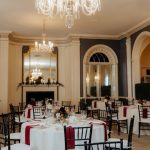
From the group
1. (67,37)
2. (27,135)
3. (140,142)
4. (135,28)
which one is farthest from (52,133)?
(67,37)

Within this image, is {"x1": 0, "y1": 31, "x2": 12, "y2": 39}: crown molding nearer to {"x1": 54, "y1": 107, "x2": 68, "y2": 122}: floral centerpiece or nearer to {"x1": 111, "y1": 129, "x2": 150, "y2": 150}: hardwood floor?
{"x1": 111, "y1": 129, "x2": 150, "y2": 150}: hardwood floor

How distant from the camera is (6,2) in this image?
7.84 m

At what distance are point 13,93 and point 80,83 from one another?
324cm

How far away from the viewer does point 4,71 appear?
1158 centimetres

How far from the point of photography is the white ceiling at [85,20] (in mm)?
8186

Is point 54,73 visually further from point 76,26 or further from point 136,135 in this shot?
point 136,135

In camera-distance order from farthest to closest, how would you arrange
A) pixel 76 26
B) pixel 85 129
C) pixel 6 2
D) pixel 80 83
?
1. pixel 80 83
2. pixel 76 26
3. pixel 6 2
4. pixel 85 129

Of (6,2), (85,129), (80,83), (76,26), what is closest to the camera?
(85,129)

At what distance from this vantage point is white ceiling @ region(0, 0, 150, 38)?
8186mm

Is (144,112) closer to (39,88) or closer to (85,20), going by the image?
(85,20)

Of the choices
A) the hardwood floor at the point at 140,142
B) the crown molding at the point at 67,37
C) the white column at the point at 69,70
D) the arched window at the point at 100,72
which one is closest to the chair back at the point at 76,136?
the hardwood floor at the point at 140,142

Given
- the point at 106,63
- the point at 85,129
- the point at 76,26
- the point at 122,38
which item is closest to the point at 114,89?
the point at 106,63

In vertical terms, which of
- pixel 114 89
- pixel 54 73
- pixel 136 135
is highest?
pixel 54 73

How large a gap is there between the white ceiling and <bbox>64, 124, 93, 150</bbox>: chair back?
479cm
